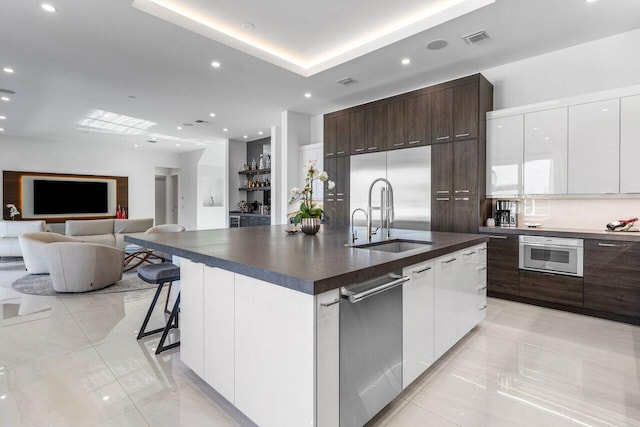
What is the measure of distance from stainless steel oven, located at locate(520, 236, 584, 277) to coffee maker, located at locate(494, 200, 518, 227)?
1.55 feet

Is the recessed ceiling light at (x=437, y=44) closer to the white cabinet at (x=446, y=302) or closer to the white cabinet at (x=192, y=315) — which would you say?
the white cabinet at (x=446, y=302)

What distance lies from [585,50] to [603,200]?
1.69 meters

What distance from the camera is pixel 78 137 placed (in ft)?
27.3

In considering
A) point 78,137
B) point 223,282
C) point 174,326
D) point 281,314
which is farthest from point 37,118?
point 281,314

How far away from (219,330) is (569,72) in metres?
4.54

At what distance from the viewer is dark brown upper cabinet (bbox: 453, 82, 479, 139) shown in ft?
12.8

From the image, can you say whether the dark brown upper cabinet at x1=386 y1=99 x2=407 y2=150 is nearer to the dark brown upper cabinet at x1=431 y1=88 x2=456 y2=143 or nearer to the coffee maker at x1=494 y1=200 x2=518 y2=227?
the dark brown upper cabinet at x1=431 y1=88 x2=456 y2=143

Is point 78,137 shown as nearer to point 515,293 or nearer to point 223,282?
point 223,282

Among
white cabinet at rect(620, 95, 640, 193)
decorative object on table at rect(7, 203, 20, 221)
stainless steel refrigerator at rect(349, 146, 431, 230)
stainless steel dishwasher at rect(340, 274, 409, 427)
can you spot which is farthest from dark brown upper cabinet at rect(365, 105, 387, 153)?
decorative object on table at rect(7, 203, 20, 221)

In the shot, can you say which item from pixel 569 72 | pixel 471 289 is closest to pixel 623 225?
pixel 569 72

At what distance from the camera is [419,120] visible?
4434mm

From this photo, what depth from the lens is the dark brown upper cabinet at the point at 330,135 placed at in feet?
18.0

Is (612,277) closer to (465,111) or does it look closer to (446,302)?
(446,302)

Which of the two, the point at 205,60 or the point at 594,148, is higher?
the point at 205,60
